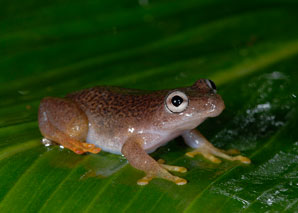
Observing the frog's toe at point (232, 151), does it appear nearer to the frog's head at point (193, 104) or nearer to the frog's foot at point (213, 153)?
the frog's foot at point (213, 153)

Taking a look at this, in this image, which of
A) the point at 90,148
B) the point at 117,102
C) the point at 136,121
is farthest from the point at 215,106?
the point at 90,148

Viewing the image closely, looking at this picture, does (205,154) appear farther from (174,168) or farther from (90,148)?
(90,148)

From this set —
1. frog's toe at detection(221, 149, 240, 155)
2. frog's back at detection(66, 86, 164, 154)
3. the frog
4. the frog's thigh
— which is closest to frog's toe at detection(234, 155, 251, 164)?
the frog

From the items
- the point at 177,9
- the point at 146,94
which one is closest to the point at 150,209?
the point at 146,94

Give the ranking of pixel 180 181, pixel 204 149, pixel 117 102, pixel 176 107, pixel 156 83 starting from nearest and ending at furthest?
pixel 180 181, pixel 176 107, pixel 204 149, pixel 117 102, pixel 156 83

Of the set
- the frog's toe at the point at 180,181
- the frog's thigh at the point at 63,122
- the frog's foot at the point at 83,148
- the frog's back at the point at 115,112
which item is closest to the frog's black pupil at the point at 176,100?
the frog's back at the point at 115,112

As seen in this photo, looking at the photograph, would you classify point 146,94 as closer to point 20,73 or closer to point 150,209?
point 150,209
